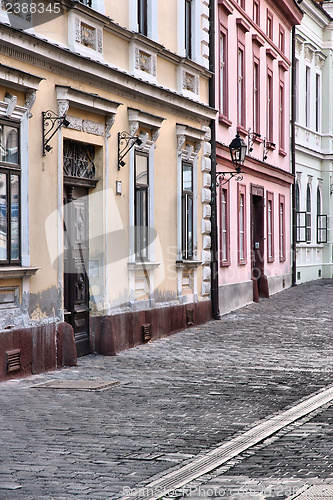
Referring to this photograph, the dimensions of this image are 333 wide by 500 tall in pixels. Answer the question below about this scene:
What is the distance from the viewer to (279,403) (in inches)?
378

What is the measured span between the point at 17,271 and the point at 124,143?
4015 mm

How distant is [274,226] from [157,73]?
1256 cm

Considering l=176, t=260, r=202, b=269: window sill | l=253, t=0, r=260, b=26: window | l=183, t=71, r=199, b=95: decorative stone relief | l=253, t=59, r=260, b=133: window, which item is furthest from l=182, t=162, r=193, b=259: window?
l=253, t=0, r=260, b=26: window

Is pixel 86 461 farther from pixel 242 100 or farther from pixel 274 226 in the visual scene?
pixel 274 226

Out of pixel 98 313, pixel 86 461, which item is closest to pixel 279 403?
pixel 86 461

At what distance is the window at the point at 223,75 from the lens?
836 inches

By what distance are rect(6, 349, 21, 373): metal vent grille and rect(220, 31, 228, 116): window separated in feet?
36.7

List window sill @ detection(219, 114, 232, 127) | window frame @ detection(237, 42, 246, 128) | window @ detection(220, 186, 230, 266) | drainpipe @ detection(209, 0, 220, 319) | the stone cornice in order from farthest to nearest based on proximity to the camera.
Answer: window frame @ detection(237, 42, 246, 128) < window @ detection(220, 186, 230, 266) < window sill @ detection(219, 114, 232, 127) < drainpipe @ detection(209, 0, 220, 319) < the stone cornice

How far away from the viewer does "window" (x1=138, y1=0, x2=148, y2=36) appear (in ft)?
50.9

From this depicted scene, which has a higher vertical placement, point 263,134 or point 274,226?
point 263,134

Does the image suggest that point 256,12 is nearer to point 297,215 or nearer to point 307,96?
point 297,215

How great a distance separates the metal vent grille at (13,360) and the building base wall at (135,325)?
271 cm

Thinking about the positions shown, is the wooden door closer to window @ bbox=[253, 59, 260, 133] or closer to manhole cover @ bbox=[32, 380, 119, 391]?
manhole cover @ bbox=[32, 380, 119, 391]

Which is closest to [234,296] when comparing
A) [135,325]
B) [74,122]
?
[135,325]
